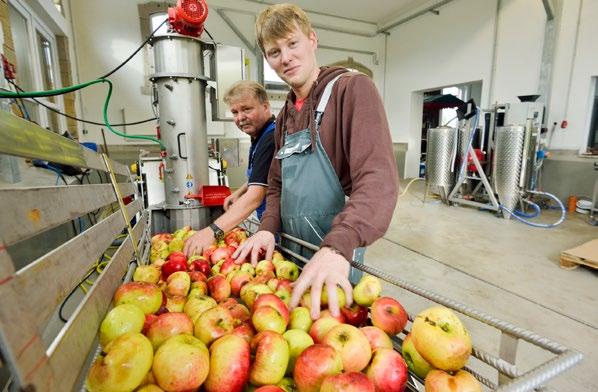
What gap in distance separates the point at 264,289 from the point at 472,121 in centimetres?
508

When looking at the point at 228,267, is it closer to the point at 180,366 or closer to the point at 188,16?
the point at 180,366

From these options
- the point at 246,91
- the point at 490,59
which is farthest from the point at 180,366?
the point at 490,59

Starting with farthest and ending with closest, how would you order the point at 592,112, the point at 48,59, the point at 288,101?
the point at 592,112, the point at 48,59, the point at 288,101

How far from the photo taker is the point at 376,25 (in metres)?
8.20

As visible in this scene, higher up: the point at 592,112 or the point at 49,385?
the point at 592,112

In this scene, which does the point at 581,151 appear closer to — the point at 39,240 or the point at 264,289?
the point at 264,289

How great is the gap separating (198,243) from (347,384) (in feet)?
3.20

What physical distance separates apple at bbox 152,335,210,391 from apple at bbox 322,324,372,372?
260mm

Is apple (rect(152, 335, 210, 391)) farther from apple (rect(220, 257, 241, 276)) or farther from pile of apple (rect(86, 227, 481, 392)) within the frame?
apple (rect(220, 257, 241, 276))

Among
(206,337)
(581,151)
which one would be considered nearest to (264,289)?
(206,337)

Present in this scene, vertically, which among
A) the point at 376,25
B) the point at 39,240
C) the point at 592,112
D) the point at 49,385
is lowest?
the point at 39,240

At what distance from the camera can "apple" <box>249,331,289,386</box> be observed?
23.9 inches

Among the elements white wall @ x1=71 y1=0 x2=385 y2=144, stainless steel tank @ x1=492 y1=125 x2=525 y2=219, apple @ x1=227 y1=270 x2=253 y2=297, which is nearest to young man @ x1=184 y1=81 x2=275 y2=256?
apple @ x1=227 y1=270 x2=253 y2=297

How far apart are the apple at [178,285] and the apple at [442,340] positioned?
2.22 ft
